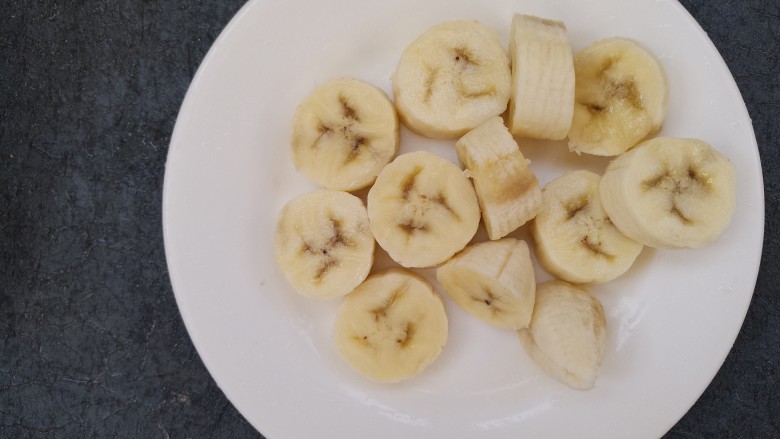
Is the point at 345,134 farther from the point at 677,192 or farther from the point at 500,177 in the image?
the point at 677,192

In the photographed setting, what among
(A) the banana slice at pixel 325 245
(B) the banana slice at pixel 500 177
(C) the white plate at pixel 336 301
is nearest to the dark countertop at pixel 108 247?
(C) the white plate at pixel 336 301

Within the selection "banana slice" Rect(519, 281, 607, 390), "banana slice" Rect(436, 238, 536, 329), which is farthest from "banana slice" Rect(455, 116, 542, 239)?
"banana slice" Rect(519, 281, 607, 390)

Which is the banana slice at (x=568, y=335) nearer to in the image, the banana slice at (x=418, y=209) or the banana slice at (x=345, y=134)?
the banana slice at (x=418, y=209)

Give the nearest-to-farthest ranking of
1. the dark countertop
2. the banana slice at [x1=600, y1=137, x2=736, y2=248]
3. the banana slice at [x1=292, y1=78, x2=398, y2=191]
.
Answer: the banana slice at [x1=600, y1=137, x2=736, y2=248], the banana slice at [x1=292, y1=78, x2=398, y2=191], the dark countertop

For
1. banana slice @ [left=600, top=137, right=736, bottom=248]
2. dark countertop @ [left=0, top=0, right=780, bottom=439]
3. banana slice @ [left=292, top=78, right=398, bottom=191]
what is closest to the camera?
banana slice @ [left=600, top=137, right=736, bottom=248]

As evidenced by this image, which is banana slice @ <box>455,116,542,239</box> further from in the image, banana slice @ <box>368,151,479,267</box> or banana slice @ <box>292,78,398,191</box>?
banana slice @ <box>292,78,398,191</box>

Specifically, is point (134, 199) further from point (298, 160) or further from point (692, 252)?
point (692, 252)

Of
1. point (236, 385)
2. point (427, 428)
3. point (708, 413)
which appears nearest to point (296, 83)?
point (236, 385)
